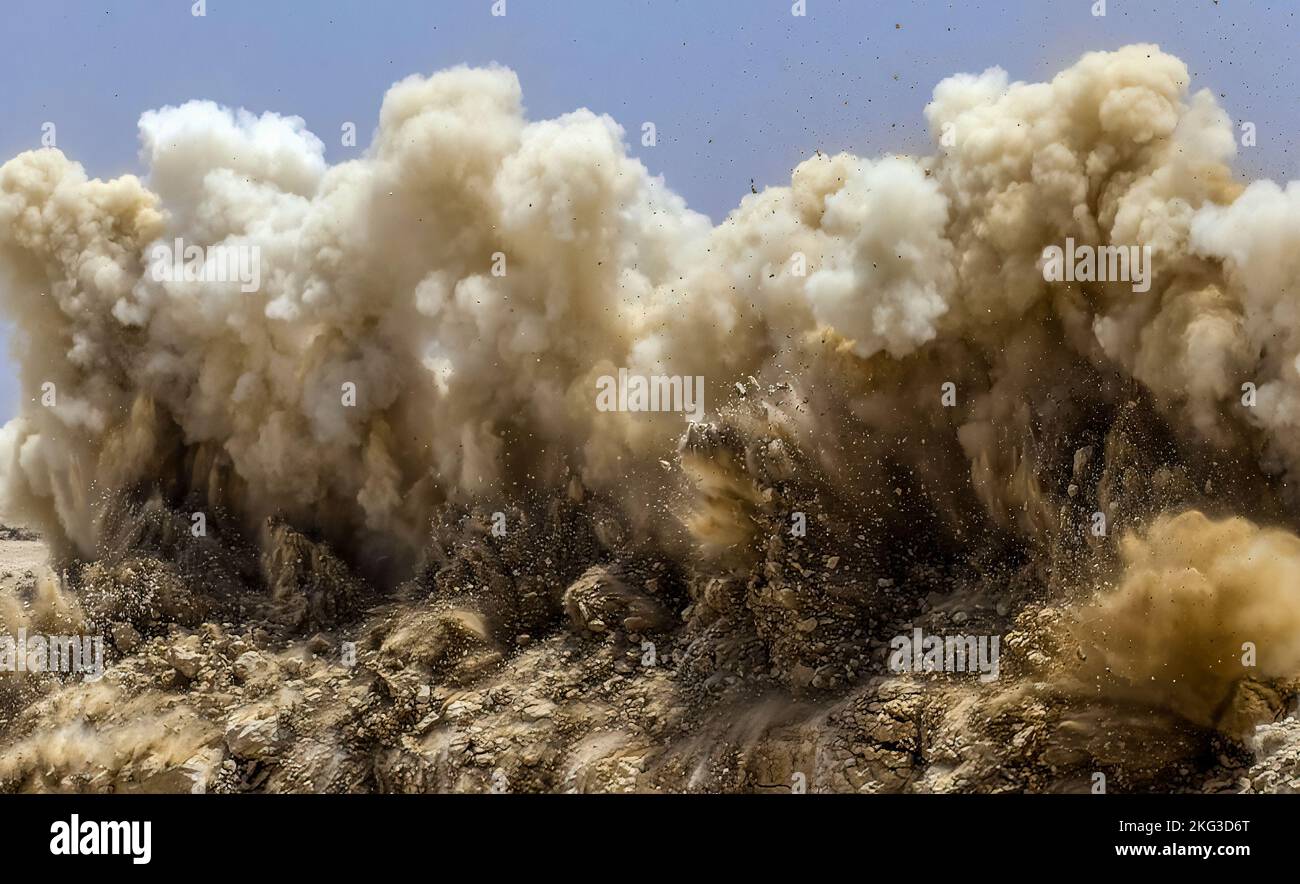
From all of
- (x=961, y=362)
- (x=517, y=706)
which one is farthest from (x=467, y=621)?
(x=961, y=362)

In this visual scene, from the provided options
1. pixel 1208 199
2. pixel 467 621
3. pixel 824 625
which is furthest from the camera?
pixel 467 621

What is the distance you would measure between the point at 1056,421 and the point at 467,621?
42.2 ft

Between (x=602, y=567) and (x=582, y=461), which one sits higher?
(x=582, y=461)

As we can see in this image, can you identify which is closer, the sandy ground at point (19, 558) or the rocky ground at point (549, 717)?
the rocky ground at point (549, 717)

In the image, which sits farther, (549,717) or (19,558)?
(19,558)

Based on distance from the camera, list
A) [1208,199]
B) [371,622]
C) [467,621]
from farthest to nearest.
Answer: [371,622] < [467,621] < [1208,199]

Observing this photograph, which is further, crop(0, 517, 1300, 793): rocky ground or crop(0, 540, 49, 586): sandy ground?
crop(0, 540, 49, 586): sandy ground

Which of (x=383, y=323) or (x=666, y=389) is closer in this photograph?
(x=666, y=389)

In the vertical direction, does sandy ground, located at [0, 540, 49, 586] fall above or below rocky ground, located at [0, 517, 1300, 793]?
above

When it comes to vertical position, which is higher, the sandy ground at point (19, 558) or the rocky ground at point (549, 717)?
the sandy ground at point (19, 558)

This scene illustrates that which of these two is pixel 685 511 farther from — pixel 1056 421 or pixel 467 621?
pixel 1056 421

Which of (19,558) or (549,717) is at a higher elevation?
→ (19,558)

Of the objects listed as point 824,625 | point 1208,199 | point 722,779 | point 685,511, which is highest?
point 1208,199

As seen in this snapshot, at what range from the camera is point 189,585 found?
3594 cm
